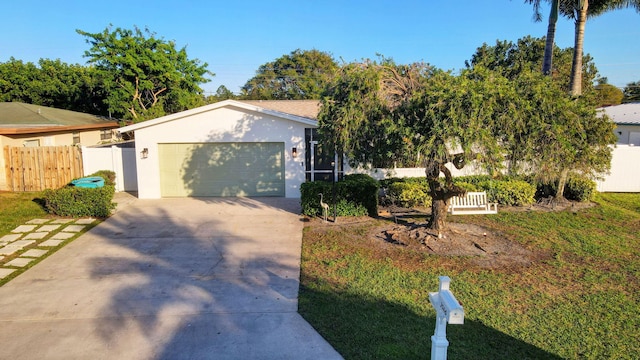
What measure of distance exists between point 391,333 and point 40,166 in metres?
14.1

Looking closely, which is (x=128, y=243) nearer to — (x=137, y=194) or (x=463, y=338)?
(x=137, y=194)

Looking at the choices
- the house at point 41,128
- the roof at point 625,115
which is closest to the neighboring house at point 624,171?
the roof at point 625,115

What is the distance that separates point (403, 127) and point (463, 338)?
3.53 m

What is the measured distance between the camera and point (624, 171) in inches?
572

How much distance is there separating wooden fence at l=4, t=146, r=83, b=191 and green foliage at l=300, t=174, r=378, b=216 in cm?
904

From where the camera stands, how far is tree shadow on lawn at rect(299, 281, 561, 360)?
4.62 meters

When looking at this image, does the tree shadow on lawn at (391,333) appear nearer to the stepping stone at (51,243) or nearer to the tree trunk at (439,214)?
the tree trunk at (439,214)

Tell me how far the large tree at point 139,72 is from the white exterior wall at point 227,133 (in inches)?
246

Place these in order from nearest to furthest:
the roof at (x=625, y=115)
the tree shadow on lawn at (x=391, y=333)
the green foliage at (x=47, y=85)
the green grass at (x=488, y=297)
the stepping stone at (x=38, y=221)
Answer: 1. the tree shadow on lawn at (x=391, y=333)
2. the green grass at (x=488, y=297)
3. the stepping stone at (x=38, y=221)
4. the roof at (x=625, y=115)
5. the green foliage at (x=47, y=85)

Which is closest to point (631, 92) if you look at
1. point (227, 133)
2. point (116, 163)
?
point (227, 133)

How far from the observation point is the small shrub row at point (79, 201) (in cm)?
1072

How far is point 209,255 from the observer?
8164 mm

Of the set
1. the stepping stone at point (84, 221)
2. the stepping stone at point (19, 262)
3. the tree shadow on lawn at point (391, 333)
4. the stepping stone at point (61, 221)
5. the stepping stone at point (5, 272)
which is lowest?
the tree shadow on lawn at point (391, 333)

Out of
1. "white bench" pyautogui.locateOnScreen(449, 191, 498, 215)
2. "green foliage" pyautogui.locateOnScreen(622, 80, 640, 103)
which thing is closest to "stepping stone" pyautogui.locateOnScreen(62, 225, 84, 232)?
"white bench" pyautogui.locateOnScreen(449, 191, 498, 215)
